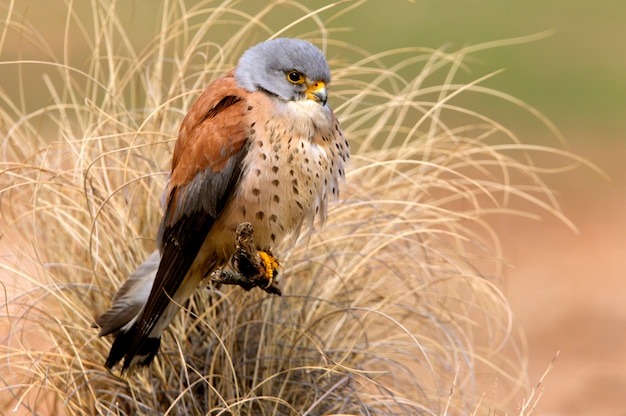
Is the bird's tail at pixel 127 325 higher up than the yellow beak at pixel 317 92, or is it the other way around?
the yellow beak at pixel 317 92

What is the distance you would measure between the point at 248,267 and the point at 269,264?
0.07 m

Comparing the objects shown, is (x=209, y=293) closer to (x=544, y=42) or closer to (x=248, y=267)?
(x=248, y=267)

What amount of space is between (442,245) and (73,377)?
1.66 metres

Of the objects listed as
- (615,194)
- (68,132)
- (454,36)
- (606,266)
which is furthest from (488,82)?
(68,132)

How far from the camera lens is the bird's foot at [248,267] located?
2635 mm

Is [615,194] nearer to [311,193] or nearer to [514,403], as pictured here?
[514,403]

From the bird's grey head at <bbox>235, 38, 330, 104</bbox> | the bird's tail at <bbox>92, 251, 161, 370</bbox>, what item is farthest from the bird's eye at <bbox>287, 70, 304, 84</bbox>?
the bird's tail at <bbox>92, 251, 161, 370</bbox>

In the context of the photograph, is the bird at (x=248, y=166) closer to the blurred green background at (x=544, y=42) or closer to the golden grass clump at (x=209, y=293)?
the golden grass clump at (x=209, y=293)

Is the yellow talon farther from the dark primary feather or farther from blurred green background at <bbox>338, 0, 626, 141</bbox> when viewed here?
blurred green background at <bbox>338, 0, 626, 141</bbox>

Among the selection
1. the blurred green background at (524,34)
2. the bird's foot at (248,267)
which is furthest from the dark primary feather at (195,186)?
the blurred green background at (524,34)

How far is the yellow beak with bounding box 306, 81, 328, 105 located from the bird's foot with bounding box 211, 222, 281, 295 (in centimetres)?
38

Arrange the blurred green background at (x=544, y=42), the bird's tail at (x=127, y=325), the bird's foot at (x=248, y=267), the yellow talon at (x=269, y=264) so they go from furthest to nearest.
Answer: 1. the blurred green background at (x=544, y=42)
2. the bird's tail at (x=127, y=325)
3. the yellow talon at (x=269, y=264)
4. the bird's foot at (x=248, y=267)

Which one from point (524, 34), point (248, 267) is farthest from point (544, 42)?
point (248, 267)

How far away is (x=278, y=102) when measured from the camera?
107 inches
